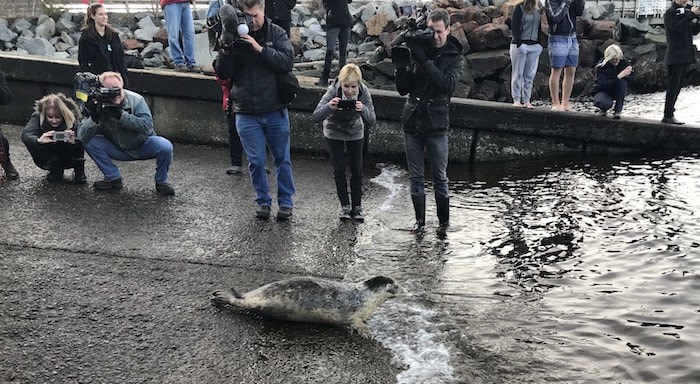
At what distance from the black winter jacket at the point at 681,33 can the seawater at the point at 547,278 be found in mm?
1800

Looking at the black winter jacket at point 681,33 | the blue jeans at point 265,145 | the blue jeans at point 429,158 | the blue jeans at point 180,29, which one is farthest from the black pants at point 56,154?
the black winter jacket at point 681,33

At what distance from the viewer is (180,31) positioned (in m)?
10.9

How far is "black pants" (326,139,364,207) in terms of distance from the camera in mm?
6656

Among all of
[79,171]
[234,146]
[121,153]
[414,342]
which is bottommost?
[414,342]

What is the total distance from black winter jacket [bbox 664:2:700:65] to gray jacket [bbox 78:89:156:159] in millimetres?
7161

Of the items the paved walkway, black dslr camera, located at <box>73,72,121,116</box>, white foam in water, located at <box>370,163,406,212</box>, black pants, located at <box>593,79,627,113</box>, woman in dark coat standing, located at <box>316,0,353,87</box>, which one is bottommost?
white foam in water, located at <box>370,163,406,212</box>

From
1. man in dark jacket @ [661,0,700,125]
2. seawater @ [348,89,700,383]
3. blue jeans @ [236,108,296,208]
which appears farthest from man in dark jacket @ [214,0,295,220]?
man in dark jacket @ [661,0,700,125]

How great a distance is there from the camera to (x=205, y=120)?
9.91 metres

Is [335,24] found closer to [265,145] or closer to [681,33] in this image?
[265,145]

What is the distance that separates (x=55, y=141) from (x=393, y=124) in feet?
14.9

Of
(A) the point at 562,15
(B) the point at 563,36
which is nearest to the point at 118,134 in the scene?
(A) the point at 562,15

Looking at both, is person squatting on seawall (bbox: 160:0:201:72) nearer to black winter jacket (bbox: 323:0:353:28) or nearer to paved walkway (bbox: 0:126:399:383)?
black winter jacket (bbox: 323:0:353:28)

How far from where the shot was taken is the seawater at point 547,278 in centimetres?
430

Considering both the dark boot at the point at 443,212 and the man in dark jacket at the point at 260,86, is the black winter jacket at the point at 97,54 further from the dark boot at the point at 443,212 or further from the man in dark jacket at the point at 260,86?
the dark boot at the point at 443,212
